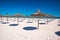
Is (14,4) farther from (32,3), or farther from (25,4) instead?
(32,3)

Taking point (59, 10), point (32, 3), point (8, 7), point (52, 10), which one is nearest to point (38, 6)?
point (32, 3)

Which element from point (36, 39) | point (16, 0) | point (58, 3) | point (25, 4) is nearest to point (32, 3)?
point (25, 4)

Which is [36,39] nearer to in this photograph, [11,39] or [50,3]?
[11,39]

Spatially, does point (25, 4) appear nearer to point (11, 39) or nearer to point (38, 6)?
point (38, 6)

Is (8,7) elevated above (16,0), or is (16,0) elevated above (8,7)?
(16,0)

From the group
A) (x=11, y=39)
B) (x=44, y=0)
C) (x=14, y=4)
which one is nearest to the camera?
(x=11, y=39)

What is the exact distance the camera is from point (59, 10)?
7.84ft

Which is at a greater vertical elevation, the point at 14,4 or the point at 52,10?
the point at 14,4

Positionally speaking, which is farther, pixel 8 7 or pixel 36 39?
pixel 8 7

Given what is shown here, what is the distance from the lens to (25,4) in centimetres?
245

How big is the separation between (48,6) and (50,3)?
123mm

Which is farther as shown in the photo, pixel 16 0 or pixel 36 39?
pixel 16 0

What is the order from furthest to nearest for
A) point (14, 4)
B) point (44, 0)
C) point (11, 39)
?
point (14, 4) → point (44, 0) → point (11, 39)

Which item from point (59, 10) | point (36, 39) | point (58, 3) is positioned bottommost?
point (36, 39)
